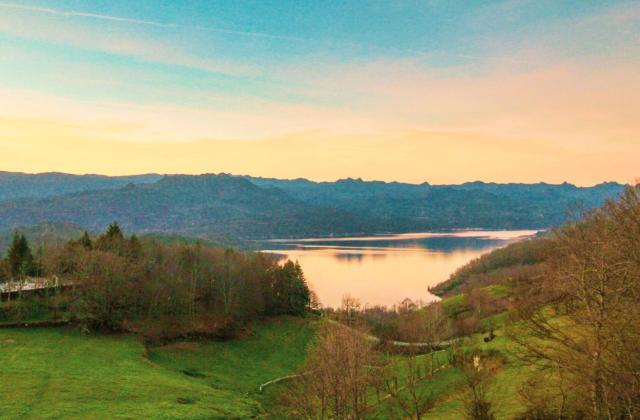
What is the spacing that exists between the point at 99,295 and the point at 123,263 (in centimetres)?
832

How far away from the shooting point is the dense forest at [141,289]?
74188 mm

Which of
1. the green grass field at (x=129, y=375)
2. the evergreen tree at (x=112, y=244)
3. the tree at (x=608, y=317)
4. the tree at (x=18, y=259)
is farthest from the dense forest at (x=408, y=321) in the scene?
the green grass field at (x=129, y=375)

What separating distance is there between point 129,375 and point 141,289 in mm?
→ 31189

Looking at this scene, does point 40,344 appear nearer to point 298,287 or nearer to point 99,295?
point 99,295

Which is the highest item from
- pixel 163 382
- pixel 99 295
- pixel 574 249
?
pixel 574 249

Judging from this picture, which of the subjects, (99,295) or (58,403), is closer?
(58,403)

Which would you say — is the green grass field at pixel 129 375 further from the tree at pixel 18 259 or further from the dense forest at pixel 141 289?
the tree at pixel 18 259

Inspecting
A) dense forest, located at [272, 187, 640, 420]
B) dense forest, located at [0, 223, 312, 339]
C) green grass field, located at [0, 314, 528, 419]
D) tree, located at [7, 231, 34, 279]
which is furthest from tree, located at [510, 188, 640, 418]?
tree, located at [7, 231, 34, 279]

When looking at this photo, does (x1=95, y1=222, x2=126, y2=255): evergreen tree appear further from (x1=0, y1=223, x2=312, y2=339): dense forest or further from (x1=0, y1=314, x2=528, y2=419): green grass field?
(x1=0, y1=314, x2=528, y2=419): green grass field

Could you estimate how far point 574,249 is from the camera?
76.8ft

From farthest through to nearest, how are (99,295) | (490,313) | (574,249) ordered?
(490,313) → (99,295) → (574,249)

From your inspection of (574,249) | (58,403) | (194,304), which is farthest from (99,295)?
(574,249)

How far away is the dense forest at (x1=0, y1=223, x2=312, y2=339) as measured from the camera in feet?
243

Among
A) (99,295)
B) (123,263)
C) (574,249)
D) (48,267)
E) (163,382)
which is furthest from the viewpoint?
(48,267)
